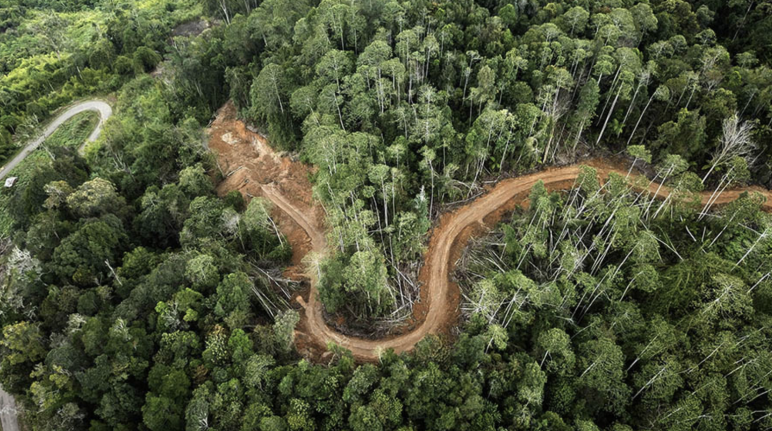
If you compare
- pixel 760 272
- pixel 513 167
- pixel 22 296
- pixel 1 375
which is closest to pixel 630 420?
pixel 760 272

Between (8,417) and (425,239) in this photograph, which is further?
(425,239)

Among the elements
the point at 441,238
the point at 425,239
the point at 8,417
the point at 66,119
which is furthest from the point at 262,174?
the point at 66,119

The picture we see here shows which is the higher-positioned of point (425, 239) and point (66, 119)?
point (425, 239)

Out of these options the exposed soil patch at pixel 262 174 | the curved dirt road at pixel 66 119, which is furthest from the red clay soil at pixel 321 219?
the curved dirt road at pixel 66 119

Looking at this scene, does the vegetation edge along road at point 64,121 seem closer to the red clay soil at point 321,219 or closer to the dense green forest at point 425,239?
the dense green forest at point 425,239

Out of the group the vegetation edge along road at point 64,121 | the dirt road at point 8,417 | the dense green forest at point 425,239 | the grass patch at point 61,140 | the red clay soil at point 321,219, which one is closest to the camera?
the dense green forest at point 425,239

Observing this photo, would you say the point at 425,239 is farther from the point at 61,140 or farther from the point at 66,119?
the point at 66,119
